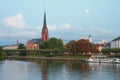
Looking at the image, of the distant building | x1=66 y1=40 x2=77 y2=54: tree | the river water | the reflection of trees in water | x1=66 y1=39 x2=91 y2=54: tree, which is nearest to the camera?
the river water

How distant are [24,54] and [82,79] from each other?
101137 mm

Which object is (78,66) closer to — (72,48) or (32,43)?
(72,48)

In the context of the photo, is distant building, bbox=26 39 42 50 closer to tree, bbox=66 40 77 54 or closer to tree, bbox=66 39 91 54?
tree, bbox=66 40 77 54

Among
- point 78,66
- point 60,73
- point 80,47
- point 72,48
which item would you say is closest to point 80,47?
point 80,47

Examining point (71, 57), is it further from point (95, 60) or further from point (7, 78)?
point (7, 78)

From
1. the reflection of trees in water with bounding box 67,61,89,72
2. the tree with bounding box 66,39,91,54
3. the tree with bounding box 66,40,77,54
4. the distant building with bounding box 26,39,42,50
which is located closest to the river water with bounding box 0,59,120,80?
the reflection of trees in water with bounding box 67,61,89,72

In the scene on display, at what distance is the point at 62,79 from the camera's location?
40750mm

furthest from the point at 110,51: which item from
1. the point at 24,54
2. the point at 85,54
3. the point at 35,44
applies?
the point at 35,44

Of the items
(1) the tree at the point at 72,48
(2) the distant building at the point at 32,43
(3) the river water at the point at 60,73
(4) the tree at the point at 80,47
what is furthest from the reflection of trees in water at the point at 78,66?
(2) the distant building at the point at 32,43

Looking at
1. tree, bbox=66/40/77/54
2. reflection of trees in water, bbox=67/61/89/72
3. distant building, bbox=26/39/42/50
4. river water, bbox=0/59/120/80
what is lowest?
river water, bbox=0/59/120/80

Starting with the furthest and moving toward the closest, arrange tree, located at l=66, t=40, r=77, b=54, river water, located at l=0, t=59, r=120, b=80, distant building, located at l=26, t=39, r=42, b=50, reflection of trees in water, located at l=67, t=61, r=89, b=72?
distant building, located at l=26, t=39, r=42, b=50
tree, located at l=66, t=40, r=77, b=54
reflection of trees in water, located at l=67, t=61, r=89, b=72
river water, located at l=0, t=59, r=120, b=80

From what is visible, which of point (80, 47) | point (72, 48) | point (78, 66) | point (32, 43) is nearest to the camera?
point (78, 66)

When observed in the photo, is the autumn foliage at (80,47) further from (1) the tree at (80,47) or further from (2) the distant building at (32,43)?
(2) the distant building at (32,43)

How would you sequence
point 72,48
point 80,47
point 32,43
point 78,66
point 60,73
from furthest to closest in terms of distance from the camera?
point 32,43 < point 72,48 < point 80,47 < point 78,66 < point 60,73
